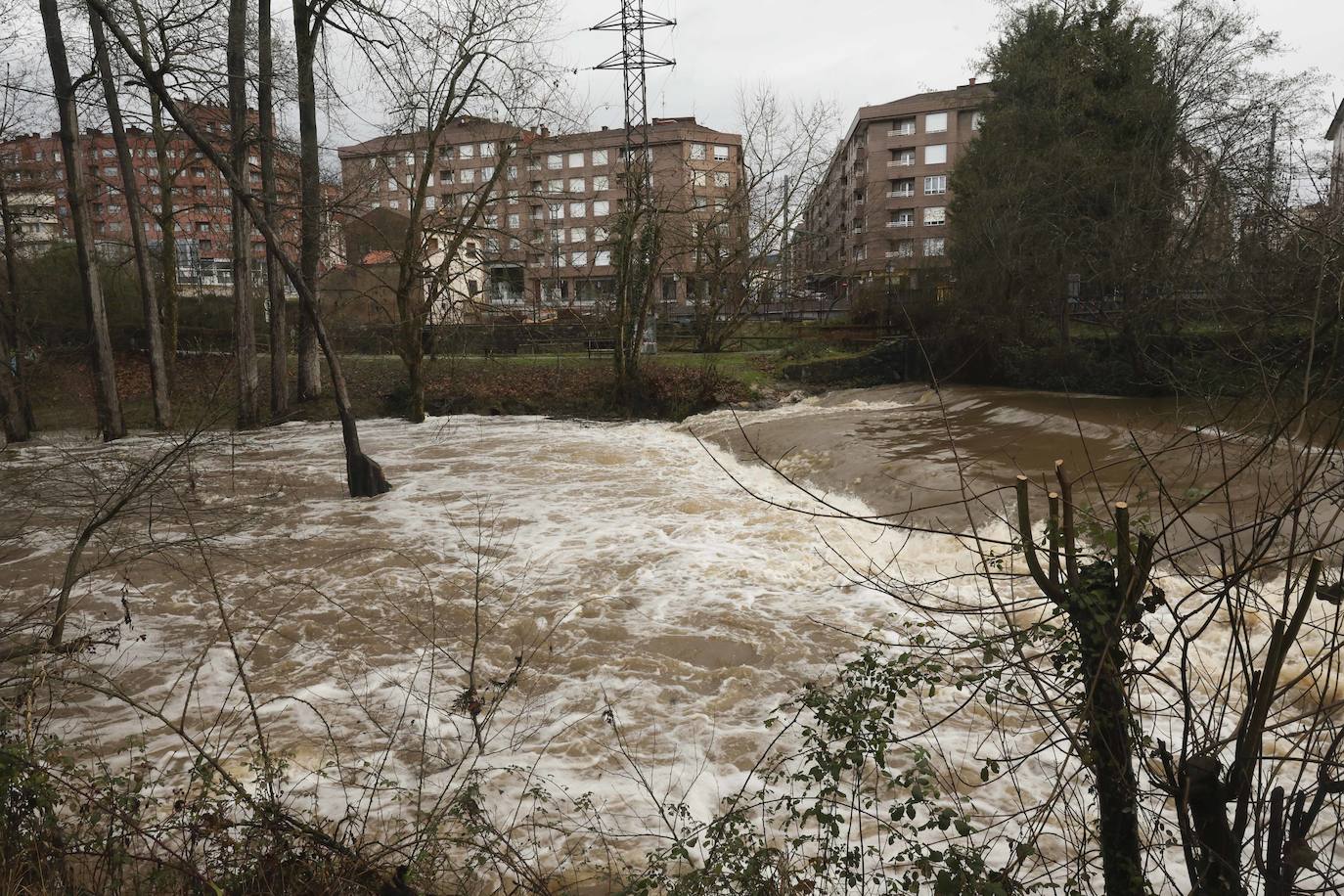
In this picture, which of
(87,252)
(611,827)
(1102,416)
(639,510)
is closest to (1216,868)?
(611,827)

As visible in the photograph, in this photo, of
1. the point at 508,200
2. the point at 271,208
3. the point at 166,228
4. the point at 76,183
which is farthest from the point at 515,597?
the point at 166,228

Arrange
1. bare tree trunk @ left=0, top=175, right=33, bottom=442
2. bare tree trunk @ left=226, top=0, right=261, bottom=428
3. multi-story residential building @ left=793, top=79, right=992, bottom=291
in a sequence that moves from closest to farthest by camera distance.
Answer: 1. bare tree trunk @ left=226, top=0, right=261, bottom=428
2. bare tree trunk @ left=0, top=175, right=33, bottom=442
3. multi-story residential building @ left=793, top=79, right=992, bottom=291

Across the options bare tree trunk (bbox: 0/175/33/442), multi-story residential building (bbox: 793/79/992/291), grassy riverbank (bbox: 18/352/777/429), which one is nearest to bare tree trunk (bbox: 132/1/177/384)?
grassy riverbank (bbox: 18/352/777/429)

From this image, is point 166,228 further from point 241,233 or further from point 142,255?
point 241,233

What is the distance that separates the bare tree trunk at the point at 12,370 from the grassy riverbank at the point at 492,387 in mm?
2353

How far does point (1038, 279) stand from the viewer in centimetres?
2014

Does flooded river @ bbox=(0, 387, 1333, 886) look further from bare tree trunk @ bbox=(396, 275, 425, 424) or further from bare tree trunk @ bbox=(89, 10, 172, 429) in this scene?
bare tree trunk @ bbox=(396, 275, 425, 424)

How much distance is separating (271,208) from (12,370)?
6015 mm

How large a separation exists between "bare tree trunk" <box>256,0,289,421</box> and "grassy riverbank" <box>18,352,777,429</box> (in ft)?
1.94

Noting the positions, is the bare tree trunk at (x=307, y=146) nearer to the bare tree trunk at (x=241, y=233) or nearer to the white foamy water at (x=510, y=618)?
the bare tree trunk at (x=241, y=233)

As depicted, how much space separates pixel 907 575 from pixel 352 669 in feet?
17.6

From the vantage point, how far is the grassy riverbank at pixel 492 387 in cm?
2066

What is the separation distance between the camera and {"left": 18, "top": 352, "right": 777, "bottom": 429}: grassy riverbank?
67.8 feet

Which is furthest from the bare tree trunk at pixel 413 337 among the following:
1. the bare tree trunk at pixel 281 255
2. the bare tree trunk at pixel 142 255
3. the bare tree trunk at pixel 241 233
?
the bare tree trunk at pixel 281 255
